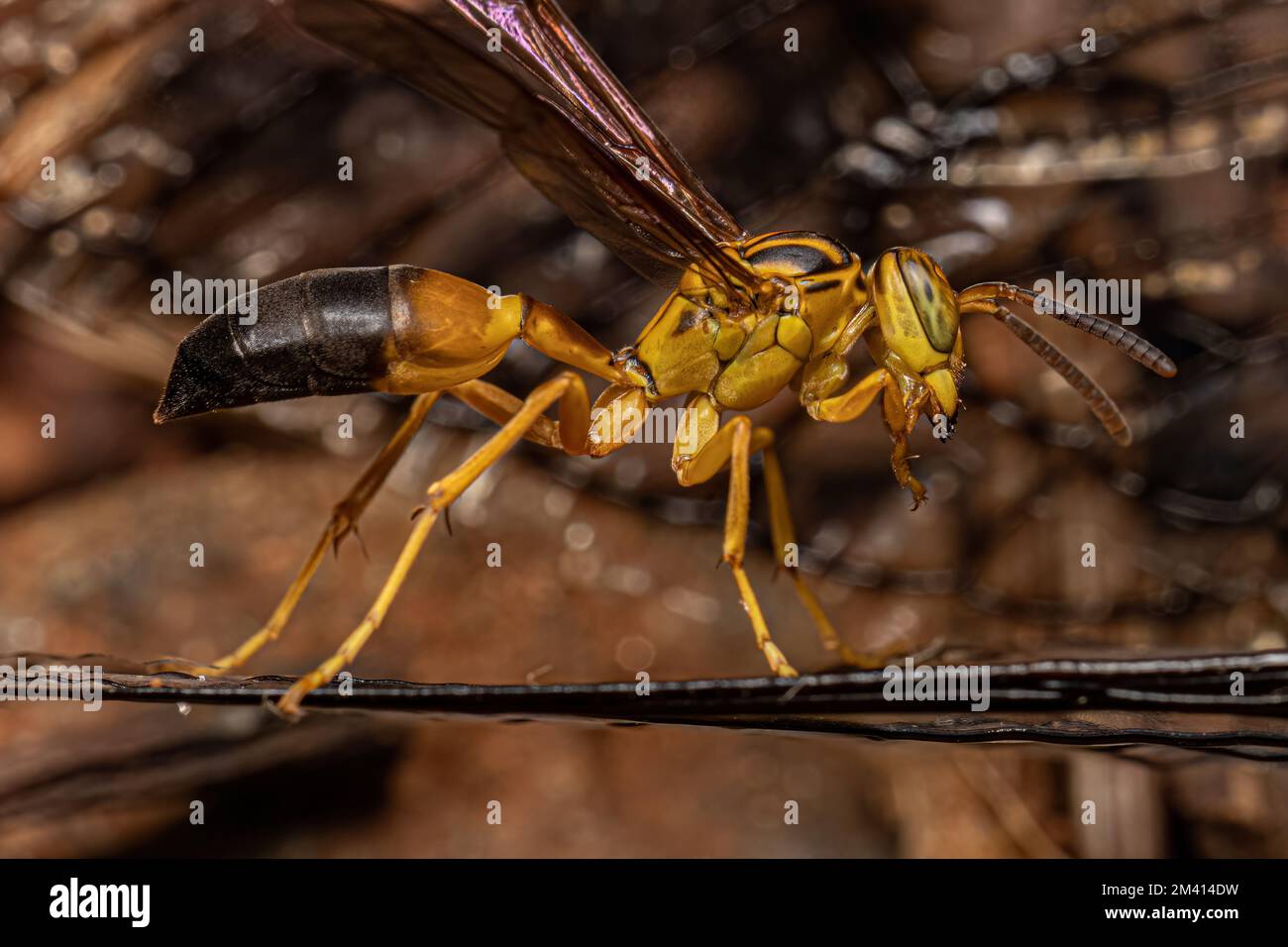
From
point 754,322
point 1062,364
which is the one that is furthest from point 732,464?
point 1062,364

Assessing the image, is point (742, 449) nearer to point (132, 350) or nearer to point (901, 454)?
point (901, 454)

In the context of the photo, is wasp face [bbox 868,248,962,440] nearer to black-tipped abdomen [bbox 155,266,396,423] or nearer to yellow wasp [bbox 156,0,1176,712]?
yellow wasp [bbox 156,0,1176,712]

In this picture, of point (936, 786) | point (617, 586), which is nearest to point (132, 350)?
point (617, 586)

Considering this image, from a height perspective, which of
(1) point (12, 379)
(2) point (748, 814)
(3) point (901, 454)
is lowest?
(2) point (748, 814)

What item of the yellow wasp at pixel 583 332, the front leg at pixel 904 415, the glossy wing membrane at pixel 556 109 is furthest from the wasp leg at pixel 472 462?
the front leg at pixel 904 415

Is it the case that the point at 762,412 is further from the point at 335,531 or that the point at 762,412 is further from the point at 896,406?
the point at 335,531

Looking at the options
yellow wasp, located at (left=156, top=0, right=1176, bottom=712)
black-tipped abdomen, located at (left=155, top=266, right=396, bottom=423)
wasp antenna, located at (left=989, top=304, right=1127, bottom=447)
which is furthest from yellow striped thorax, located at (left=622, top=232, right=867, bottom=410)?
black-tipped abdomen, located at (left=155, top=266, right=396, bottom=423)

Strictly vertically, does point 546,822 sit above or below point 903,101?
below
